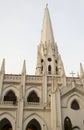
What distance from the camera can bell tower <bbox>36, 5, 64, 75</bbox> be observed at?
143 feet

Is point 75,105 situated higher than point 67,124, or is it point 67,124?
point 75,105

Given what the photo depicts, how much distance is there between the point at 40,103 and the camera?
3272 centimetres

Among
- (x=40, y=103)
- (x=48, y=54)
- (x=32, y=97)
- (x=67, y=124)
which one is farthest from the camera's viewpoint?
(x=48, y=54)

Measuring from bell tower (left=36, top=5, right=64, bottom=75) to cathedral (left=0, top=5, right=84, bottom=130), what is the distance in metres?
5.64

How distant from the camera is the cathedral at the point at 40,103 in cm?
2925

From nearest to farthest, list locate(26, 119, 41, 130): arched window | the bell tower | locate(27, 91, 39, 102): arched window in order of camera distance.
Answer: locate(26, 119, 41, 130): arched window
locate(27, 91, 39, 102): arched window
the bell tower

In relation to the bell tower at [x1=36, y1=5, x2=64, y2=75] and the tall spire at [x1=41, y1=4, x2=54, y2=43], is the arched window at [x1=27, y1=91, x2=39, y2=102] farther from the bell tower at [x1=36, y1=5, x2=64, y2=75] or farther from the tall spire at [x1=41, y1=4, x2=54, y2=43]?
the tall spire at [x1=41, y1=4, x2=54, y2=43]

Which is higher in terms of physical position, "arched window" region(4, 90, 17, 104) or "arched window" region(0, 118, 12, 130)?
"arched window" region(4, 90, 17, 104)

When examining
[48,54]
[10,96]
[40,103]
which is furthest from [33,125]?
[48,54]

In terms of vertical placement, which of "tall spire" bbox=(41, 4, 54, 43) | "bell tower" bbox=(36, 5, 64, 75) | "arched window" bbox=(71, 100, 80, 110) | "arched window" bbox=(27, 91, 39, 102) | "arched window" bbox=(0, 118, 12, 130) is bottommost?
"arched window" bbox=(0, 118, 12, 130)

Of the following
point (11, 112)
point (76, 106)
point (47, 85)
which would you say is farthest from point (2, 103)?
point (76, 106)

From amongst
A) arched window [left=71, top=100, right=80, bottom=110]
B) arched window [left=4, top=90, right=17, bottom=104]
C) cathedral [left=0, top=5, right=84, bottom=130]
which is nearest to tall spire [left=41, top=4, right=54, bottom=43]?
cathedral [left=0, top=5, right=84, bottom=130]

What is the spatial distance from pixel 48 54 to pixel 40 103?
15423 millimetres

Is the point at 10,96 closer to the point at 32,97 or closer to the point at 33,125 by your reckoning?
the point at 32,97
